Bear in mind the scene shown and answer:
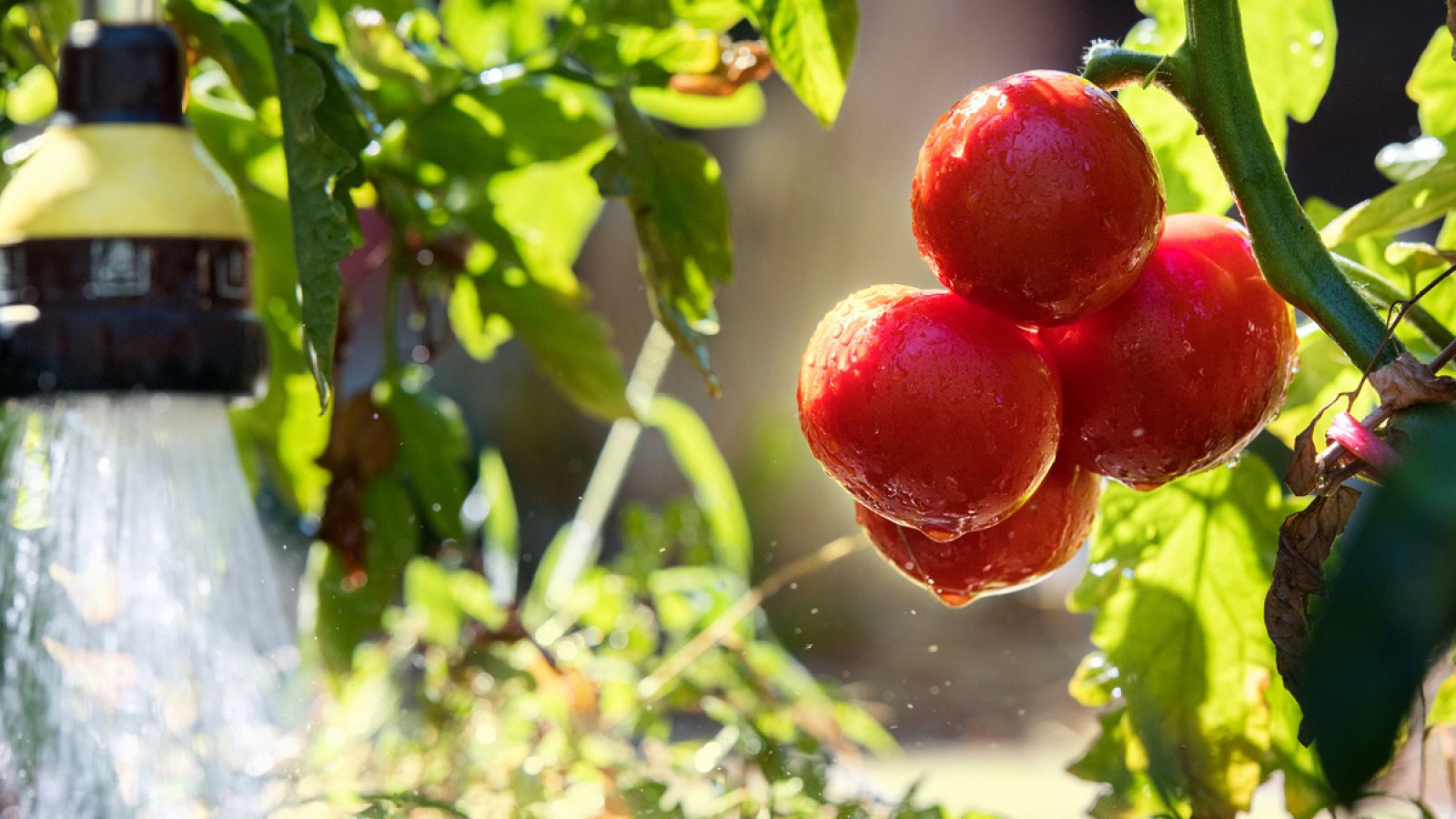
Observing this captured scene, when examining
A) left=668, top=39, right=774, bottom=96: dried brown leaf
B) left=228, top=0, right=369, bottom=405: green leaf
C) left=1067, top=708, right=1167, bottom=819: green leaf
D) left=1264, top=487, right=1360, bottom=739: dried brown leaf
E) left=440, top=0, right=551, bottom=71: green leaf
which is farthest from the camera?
left=440, top=0, right=551, bottom=71: green leaf

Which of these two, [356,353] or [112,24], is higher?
[112,24]

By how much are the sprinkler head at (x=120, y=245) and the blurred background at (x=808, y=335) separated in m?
0.44

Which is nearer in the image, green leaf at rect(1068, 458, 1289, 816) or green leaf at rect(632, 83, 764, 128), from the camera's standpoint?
green leaf at rect(1068, 458, 1289, 816)

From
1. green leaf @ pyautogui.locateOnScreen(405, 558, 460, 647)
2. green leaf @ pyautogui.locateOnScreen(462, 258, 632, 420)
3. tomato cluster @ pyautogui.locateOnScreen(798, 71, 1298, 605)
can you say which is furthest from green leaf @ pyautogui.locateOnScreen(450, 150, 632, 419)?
tomato cluster @ pyautogui.locateOnScreen(798, 71, 1298, 605)

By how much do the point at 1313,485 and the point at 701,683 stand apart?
55cm

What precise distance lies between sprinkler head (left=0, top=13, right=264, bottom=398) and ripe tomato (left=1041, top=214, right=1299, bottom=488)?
0.89 ft

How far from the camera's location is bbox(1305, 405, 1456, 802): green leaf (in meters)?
0.13

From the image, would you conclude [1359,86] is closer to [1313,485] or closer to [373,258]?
[373,258]

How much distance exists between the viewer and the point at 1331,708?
14 cm

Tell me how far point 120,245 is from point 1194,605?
39cm

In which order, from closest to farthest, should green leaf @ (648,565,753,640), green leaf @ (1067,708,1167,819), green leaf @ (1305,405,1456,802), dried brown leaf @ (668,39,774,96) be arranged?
green leaf @ (1305,405,1456,802) → green leaf @ (1067,708,1167,819) → dried brown leaf @ (668,39,774,96) → green leaf @ (648,565,753,640)

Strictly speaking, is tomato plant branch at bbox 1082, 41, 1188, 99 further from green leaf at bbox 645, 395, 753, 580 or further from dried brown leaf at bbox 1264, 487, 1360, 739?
green leaf at bbox 645, 395, 753, 580

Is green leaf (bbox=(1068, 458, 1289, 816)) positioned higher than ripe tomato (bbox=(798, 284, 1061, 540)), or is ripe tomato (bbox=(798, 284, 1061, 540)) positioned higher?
ripe tomato (bbox=(798, 284, 1061, 540))

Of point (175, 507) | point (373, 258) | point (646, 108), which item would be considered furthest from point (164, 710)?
point (646, 108)
